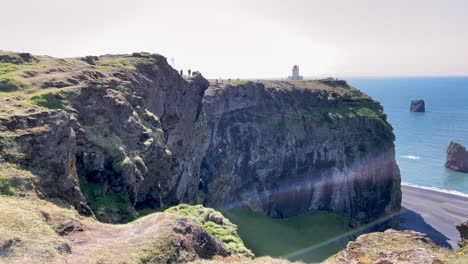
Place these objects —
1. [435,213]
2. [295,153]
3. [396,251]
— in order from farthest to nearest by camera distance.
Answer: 1. [435,213]
2. [295,153]
3. [396,251]

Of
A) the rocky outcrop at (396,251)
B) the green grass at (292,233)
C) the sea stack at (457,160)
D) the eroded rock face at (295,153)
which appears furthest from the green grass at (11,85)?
the sea stack at (457,160)

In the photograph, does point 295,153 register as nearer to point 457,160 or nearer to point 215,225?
point 215,225

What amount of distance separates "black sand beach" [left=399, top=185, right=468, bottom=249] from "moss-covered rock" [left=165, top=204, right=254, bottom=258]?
66848 mm

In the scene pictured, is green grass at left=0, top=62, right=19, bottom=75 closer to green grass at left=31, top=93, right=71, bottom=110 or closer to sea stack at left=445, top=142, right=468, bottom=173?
green grass at left=31, top=93, right=71, bottom=110

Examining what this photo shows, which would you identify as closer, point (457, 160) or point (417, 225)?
point (417, 225)

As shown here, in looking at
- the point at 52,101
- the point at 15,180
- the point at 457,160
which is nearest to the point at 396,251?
the point at 15,180

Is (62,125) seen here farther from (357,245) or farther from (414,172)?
(414,172)

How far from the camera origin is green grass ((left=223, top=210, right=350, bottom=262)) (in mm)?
74062

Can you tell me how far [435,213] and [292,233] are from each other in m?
48.2

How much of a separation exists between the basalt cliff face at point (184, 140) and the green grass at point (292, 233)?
387 centimetres

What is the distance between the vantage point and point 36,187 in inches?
1061

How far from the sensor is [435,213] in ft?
355

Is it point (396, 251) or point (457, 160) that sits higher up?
point (396, 251)

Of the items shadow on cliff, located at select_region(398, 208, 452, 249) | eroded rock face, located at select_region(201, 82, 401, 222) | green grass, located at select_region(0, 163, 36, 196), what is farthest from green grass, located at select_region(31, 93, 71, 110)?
shadow on cliff, located at select_region(398, 208, 452, 249)
